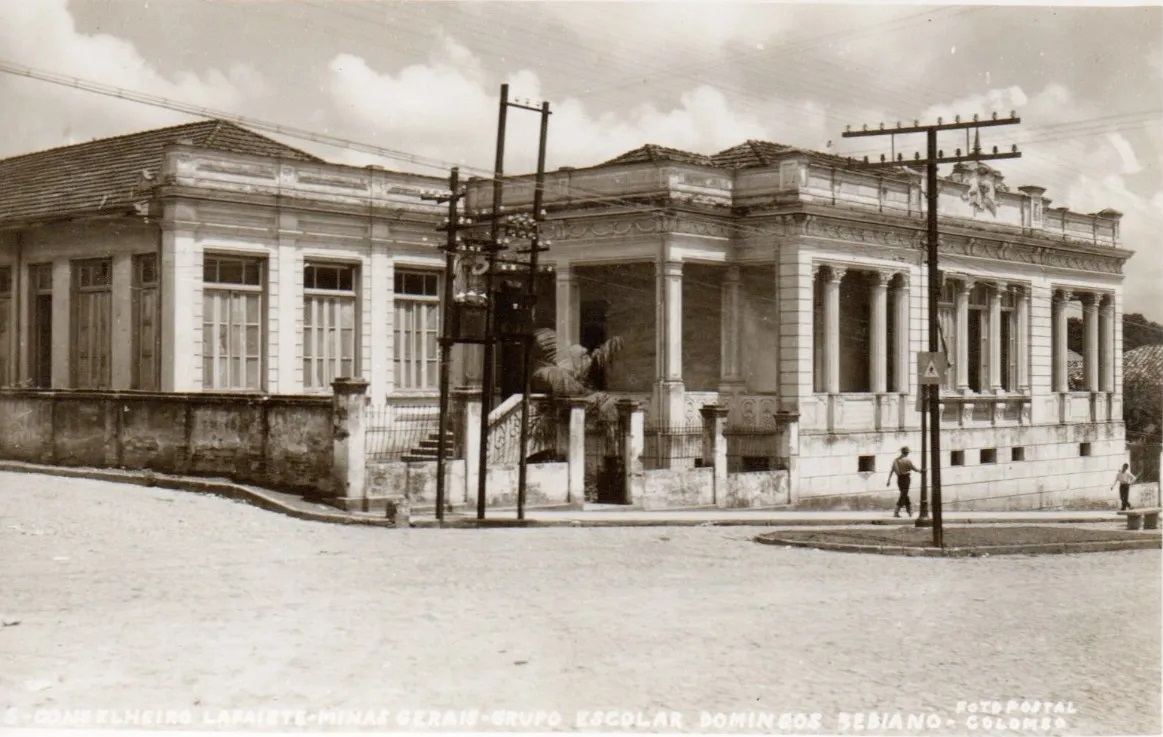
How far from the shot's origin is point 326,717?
333 inches

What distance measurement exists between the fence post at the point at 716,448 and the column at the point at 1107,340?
16021 millimetres

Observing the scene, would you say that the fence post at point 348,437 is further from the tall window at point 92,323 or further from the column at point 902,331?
the column at point 902,331

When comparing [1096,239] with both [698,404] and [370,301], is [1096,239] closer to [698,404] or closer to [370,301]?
[698,404]

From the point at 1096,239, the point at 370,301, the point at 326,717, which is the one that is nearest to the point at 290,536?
the point at 326,717

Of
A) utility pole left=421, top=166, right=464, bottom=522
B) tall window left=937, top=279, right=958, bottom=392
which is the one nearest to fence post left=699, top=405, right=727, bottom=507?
utility pole left=421, top=166, right=464, bottom=522

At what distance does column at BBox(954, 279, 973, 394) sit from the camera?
102 ft

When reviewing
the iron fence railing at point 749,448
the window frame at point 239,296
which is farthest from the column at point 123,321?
the iron fence railing at point 749,448

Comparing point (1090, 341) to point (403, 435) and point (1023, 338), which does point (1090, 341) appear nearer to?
point (1023, 338)

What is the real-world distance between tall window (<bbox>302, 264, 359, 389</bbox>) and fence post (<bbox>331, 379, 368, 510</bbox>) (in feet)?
25.1

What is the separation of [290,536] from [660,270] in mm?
11574

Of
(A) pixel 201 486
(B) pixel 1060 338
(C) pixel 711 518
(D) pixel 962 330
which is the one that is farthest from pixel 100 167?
(B) pixel 1060 338

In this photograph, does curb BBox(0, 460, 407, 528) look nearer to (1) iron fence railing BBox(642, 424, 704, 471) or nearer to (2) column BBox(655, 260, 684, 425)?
(1) iron fence railing BBox(642, 424, 704, 471)

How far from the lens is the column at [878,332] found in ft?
95.5

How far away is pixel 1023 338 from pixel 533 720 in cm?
2726
